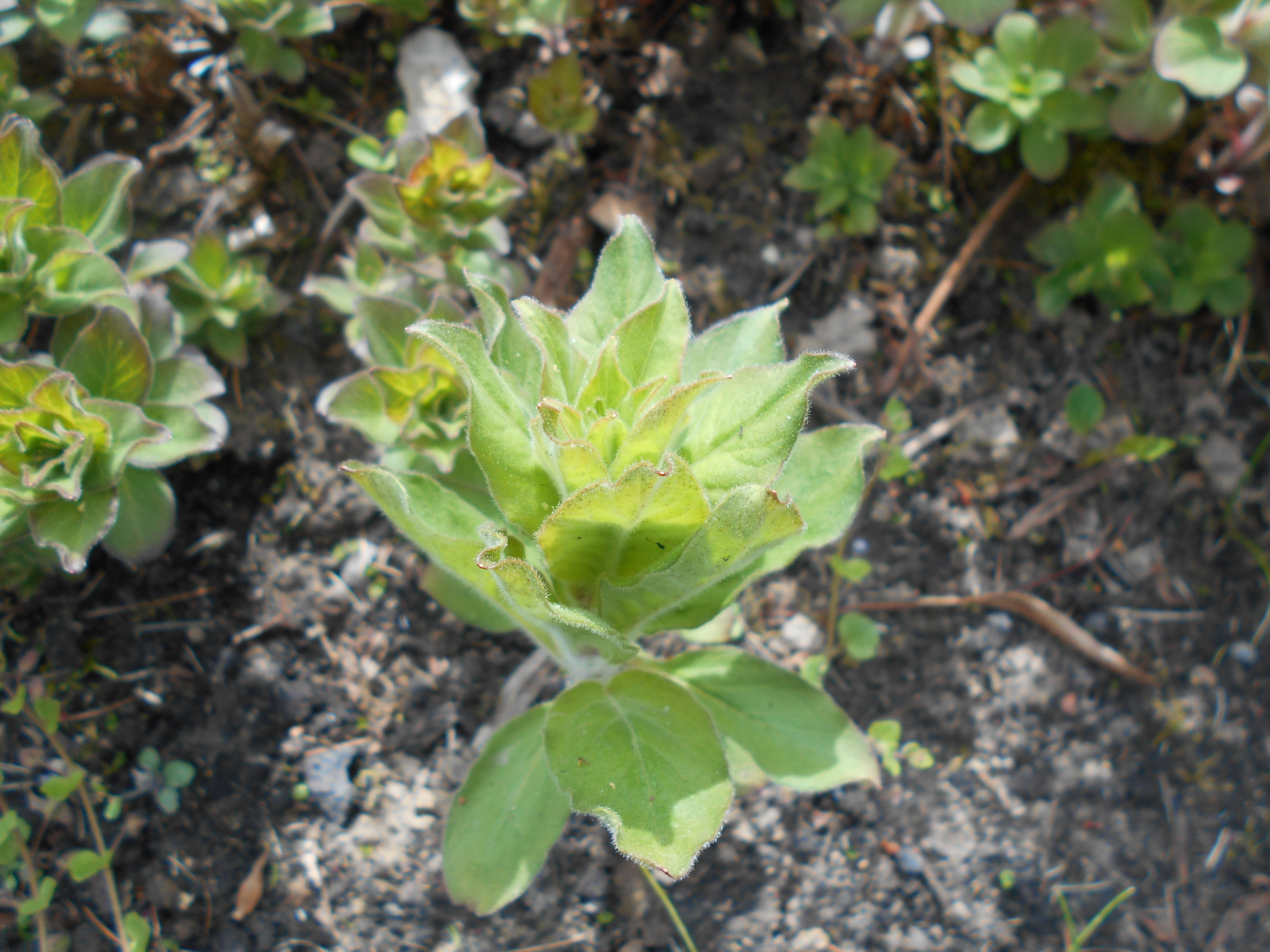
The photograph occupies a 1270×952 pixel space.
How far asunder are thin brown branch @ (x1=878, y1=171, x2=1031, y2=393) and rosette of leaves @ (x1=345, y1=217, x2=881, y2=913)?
1075 mm

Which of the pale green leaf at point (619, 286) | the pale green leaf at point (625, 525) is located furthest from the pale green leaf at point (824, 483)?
the pale green leaf at point (619, 286)

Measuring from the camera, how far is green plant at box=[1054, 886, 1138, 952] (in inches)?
101

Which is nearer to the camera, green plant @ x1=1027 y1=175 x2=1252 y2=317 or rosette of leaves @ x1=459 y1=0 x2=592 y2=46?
rosette of leaves @ x1=459 y1=0 x2=592 y2=46

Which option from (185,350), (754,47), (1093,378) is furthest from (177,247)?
(1093,378)

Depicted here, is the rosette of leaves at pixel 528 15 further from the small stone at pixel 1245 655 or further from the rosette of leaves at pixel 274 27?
the small stone at pixel 1245 655

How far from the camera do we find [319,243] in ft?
9.53

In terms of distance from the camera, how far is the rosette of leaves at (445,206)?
2.47 metres

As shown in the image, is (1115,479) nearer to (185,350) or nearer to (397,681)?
(397,681)

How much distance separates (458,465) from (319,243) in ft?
3.91

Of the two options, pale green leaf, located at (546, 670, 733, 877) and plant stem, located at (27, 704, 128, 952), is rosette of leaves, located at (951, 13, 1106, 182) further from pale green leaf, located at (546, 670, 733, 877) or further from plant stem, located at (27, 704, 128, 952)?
plant stem, located at (27, 704, 128, 952)

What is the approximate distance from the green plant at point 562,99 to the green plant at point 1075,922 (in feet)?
9.36

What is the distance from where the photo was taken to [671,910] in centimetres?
238

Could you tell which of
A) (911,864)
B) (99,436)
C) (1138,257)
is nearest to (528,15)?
(99,436)

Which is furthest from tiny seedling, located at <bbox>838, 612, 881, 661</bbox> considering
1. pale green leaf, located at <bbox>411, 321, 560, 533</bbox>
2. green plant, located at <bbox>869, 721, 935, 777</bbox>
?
pale green leaf, located at <bbox>411, 321, 560, 533</bbox>
